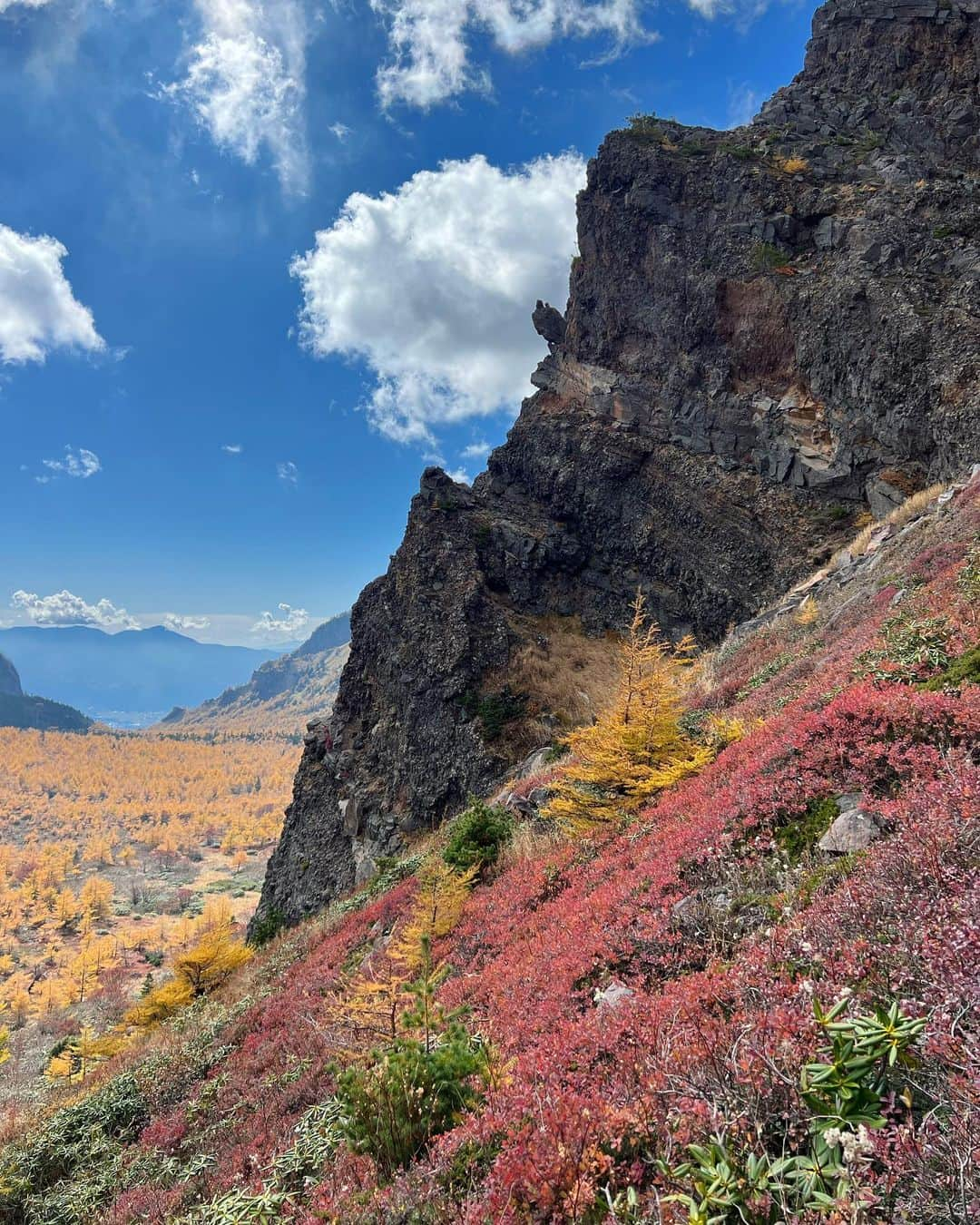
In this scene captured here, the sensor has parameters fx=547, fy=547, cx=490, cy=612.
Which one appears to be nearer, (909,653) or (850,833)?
(850,833)

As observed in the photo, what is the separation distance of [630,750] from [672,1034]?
665cm

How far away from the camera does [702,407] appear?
1438 inches

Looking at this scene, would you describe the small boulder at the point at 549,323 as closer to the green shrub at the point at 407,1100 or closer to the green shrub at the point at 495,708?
the green shrub at the point at 495,708

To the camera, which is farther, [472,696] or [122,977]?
[122,977]

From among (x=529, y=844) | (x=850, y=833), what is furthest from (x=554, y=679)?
(x=850, y=833)

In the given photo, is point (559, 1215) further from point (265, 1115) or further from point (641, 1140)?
point (265, 1115)


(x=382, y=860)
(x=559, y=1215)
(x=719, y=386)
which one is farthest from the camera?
(x=719, y=386)

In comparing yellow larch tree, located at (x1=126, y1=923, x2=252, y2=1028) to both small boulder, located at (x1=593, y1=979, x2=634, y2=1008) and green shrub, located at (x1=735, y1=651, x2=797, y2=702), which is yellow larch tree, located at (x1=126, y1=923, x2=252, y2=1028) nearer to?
green shrub, located at (x1=735, y1=651, x2=797, y2=702)

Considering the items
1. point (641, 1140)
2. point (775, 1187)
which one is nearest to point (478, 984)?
point (641, 1140)

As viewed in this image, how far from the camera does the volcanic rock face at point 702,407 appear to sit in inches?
1148

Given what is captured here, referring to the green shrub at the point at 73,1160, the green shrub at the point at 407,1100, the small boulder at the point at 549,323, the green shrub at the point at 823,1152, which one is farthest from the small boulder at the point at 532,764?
the small boulder at the point at 549,323

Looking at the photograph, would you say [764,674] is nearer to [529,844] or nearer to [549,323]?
[529,844]

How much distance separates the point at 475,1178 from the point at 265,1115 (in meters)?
5.11

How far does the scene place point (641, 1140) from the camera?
8.96ft
